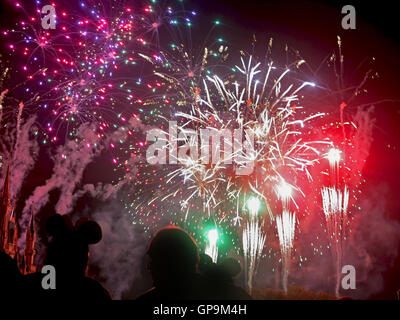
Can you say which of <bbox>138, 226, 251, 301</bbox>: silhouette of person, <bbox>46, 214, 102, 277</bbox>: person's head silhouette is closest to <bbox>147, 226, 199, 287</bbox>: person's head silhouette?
<bbox>138, 226, 251, 301</bbox>: silhouette of person

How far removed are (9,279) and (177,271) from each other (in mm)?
1469

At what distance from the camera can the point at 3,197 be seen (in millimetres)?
42375

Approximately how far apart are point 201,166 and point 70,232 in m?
16.2

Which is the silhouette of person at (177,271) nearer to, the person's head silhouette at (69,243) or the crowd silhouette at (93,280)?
the crowd silhouette at (93,280)

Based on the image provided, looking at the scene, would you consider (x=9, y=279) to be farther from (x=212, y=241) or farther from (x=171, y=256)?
(x=212, y=241)

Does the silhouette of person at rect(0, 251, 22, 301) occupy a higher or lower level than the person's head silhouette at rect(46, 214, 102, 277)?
lower

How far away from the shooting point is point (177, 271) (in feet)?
12.9

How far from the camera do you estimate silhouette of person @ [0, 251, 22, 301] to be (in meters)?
3.19

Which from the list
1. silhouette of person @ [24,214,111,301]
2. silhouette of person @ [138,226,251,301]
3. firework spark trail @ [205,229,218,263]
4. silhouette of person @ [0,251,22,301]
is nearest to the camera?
silhouette of person @ [0,251,22,301]

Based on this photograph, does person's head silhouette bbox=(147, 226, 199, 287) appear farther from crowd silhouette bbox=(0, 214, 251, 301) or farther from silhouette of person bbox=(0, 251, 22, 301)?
silhouette of person bbox=(0, 251, 22, 301)

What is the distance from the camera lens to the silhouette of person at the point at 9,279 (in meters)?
3.19
